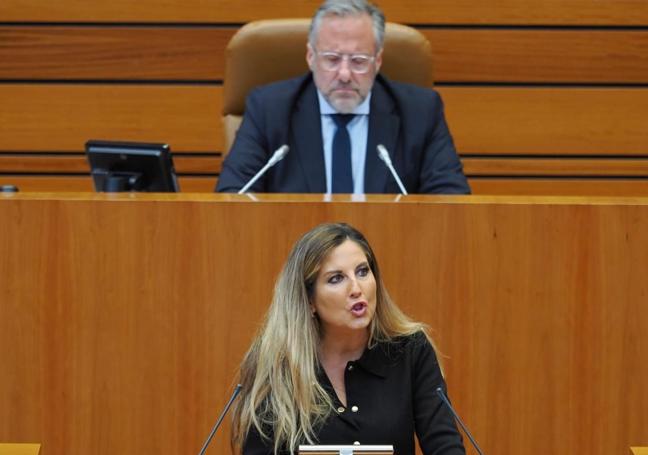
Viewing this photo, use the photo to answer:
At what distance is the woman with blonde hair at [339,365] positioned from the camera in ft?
8.21

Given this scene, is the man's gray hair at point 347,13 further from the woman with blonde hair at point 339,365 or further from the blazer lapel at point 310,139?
the woman with blonde hair at point 339,365

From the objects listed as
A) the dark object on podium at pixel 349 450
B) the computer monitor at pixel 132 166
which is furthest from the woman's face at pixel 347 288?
the computer monitor at pixel 132 166

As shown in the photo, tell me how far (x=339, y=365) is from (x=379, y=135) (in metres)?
1.53

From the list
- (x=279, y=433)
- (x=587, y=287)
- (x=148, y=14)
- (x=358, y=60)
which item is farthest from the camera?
(x=148, y=14)

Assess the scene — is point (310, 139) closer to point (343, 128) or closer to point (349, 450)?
point (343, 128)

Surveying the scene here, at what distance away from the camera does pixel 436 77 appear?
513 centimetres

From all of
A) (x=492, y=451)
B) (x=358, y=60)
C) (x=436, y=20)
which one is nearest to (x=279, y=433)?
(x=492, y=451)

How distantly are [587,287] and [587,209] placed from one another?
0.19 m

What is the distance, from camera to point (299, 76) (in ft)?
13.9

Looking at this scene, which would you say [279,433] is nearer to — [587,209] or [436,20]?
[587,209]

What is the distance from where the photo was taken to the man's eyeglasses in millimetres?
3986

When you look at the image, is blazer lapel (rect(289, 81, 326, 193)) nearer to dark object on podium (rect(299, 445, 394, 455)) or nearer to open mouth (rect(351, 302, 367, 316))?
open mouth (rect(351, 302, 367, 316))

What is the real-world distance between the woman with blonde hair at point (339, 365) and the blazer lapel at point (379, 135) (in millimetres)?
1326

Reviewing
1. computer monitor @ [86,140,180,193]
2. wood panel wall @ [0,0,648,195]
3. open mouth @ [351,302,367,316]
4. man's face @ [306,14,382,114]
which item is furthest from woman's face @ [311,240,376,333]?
wood panel wall @ [0,0,648,195]
